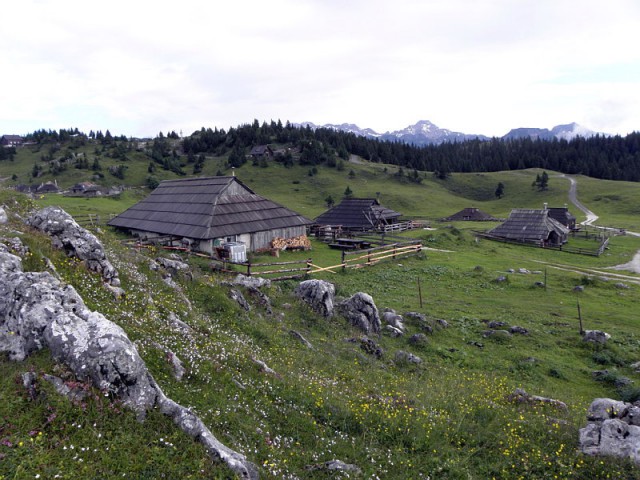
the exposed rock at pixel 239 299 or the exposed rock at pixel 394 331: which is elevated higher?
the exposed rock at pixel 239 299

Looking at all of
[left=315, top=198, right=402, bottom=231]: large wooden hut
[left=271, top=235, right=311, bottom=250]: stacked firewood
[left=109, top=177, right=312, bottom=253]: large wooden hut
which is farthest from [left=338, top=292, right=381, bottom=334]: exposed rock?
[left=315, top=198, right=402, bottom=231]: large wooden hut

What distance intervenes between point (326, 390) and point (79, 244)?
887cm

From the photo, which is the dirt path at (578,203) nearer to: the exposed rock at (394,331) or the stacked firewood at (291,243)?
the stacked firewood at (291,243)

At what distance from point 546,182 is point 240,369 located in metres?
120

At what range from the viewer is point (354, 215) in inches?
2152

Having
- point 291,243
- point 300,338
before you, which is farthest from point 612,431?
point 291,243

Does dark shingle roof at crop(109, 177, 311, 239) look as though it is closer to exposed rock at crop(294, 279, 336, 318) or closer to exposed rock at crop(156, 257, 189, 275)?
exposed rock at crop(156, 257, 189, 275)

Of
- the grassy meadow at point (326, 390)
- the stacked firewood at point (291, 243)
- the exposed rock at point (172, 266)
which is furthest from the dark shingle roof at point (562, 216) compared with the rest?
the exposed rock at point (172, 266)

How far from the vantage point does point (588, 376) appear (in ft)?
48.2

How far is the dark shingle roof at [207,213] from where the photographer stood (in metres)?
32.9

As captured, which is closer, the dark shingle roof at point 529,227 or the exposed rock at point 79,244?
the exposed rock at point 79,244

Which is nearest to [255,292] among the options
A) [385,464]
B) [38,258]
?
[38,258]

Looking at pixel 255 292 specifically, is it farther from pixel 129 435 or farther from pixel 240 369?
pixel 129 435

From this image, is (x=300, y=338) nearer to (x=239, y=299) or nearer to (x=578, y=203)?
(x=239, y=299)
